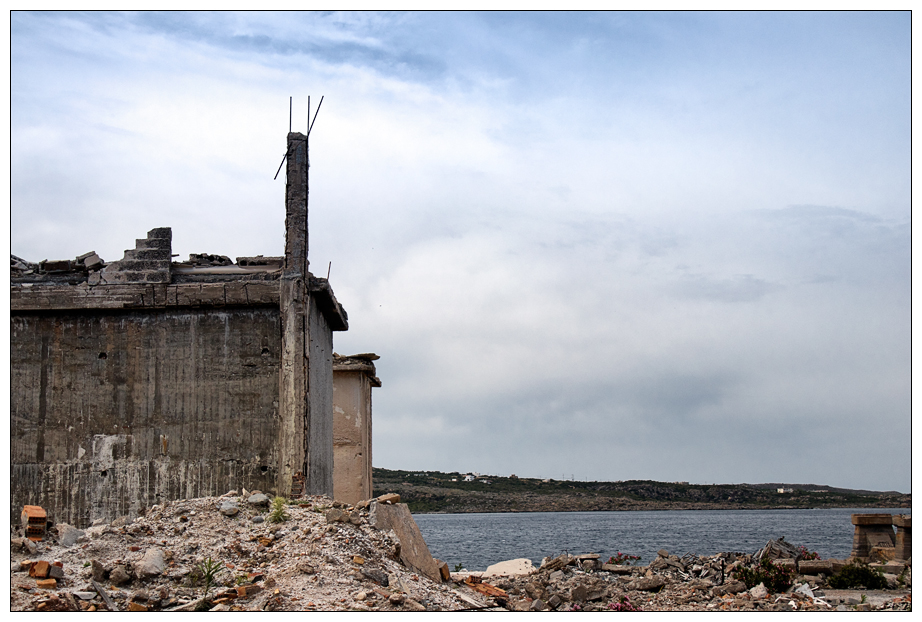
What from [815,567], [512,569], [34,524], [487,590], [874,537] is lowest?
[512,569]

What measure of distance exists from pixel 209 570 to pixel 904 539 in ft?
45.4

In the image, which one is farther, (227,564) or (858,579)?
(858,579)

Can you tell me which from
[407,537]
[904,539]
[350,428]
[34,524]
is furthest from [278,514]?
[904,539]

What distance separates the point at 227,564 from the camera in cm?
974

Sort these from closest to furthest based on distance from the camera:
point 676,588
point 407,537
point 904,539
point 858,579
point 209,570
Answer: point 209,570 < point 407,537 < point 676,588 < point 858,579 < point 904,539

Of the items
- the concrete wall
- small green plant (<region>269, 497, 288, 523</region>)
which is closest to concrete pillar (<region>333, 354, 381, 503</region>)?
the concrete wall

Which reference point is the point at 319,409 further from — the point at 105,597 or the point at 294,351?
the point at 105,597

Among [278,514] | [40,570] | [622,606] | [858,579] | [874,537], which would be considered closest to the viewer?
[40,570]

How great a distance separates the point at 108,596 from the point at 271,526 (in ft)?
8.27

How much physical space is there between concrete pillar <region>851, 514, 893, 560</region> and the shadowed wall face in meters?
12.8

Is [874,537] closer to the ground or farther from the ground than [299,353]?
closer to the ground

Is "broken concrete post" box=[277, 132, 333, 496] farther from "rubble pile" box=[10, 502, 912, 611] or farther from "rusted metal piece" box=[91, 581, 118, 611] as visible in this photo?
"rusted metal piece" box=[91, 581, 118, 611]

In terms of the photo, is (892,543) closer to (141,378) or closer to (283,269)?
(283,269)

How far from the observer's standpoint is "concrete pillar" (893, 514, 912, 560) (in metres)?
16.4
